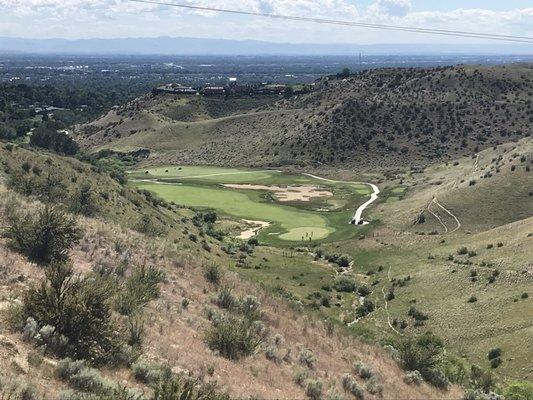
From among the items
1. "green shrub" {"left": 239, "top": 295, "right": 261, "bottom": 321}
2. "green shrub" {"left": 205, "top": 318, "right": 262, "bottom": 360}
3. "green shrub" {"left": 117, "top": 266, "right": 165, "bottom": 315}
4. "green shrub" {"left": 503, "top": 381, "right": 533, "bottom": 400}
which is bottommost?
"green shrub" {"left": 503, "top": 381, "right": 533, "bottom": 400}

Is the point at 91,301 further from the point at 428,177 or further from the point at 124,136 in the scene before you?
the point at 124,136

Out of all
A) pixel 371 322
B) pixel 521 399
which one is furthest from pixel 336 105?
pixel 521 399

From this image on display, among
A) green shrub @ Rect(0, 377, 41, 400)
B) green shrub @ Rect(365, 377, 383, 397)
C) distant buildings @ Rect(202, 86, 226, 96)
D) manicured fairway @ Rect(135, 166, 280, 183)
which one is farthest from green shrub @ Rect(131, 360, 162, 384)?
distant buildings @ Rect(202, 86, 226, 96)

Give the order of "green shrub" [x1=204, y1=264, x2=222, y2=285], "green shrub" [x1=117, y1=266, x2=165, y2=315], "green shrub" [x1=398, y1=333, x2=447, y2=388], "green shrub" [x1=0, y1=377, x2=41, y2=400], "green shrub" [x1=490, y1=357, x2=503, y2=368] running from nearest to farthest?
1. "green shrub" [x1=0, y1=377, x2=41, y2=400]
2. "green shrub" [x1=117, y1=266, x2=165, y2=315]
3. "green shrub" [x1=398, y1=333, x2=447, y2=388]
4. "green shrub" [x1=204, y1=264, x2=222, y2=285]
5. "green shrub" [x1=490, y1=357, x2=503, y2=368]

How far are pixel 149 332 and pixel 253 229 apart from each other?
52.7 metres

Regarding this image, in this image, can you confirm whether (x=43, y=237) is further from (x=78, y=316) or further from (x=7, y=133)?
(x=7, y=133)

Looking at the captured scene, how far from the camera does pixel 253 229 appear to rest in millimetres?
67625

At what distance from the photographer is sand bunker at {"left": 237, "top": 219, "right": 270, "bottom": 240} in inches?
2506

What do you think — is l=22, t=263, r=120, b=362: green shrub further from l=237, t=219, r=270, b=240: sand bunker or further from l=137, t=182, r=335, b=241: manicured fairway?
l=137, t=182, r=335, b=241: manicured fairway

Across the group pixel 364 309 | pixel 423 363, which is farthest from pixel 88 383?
pixel 364 309

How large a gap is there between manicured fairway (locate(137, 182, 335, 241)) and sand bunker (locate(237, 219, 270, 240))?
163cm

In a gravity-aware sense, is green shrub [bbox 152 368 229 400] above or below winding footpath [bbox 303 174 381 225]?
above

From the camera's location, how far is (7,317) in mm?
12641

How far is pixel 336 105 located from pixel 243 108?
4697 cm
